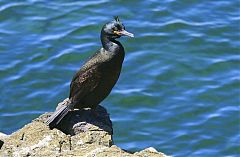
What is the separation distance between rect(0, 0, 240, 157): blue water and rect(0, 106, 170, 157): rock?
2.62m

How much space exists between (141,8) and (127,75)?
77.2 inches

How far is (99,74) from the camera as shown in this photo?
304 inches

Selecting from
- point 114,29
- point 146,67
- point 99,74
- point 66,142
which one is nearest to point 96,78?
point 99,74

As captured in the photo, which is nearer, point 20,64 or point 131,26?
point 20,64

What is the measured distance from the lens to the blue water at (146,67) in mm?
10250

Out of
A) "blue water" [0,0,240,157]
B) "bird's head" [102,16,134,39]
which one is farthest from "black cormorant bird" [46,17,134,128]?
"blue water" [0,0,240,157]

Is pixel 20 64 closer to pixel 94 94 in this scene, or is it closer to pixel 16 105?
pixel 16 105

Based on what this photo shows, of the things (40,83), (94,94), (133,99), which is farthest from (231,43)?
(94,94)

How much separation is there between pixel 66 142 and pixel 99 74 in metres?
1.06

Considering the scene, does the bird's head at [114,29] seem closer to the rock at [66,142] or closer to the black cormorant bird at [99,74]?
the black cormorant bird at [99,74]

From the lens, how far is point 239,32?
39.9 feet

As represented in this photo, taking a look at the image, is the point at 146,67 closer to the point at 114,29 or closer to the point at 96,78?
the point at 96,78

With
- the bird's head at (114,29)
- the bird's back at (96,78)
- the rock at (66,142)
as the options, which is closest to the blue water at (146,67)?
the bird's back at (96,78)

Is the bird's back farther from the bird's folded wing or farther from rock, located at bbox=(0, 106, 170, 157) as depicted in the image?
rock, located at bbox=(0, 106, 170, 157)
